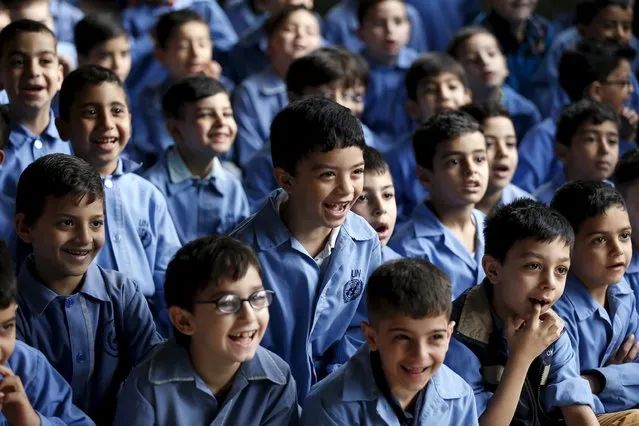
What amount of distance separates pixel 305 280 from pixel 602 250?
70cm

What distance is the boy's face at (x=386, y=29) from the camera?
404 cm

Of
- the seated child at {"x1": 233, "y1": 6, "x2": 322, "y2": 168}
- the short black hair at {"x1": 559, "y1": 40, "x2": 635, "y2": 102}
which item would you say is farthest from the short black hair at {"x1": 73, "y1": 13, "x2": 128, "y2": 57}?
the short black hair at {"x1": 559, "y1": 40, "x2": 635, "y2": 102}

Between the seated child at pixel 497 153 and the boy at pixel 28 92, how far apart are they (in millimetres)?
1180

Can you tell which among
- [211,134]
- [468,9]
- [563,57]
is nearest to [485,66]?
[563,57]

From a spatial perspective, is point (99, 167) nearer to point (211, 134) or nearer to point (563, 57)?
point (211, 134)

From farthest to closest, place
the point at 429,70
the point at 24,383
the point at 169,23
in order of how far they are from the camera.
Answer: the point at 169,23 < the point at 429,70 < the point at 24,383

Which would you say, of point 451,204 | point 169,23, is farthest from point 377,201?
point 169,23

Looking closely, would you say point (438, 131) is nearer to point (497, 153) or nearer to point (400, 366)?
point (497, 153)

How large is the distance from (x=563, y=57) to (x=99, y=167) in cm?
204

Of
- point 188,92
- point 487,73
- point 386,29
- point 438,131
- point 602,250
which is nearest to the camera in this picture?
point 602,250

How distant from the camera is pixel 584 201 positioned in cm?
237

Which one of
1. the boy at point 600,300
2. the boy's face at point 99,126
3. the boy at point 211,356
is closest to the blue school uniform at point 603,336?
the boy at point 600,300

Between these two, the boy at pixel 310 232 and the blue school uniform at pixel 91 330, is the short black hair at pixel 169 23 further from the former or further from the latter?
the blue school uniform at pixel 91 330

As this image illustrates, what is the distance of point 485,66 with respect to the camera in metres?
3.85
